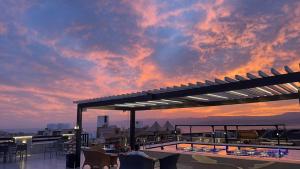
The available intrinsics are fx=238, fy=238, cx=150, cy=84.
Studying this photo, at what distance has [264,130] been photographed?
10609mm

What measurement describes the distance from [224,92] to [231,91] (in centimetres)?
31

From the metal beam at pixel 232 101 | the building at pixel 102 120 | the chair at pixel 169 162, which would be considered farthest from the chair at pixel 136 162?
the building at pixel 102 120

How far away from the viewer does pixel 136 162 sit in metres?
6.18

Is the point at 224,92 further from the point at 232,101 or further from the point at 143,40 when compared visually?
the point at 143,40

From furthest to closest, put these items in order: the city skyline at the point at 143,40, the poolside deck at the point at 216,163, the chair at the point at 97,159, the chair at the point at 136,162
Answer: the city skyline at the point at 143,40 < the chair at the point at 97,159 < the chair at the point at 136,162 < the poolside deck at the point at 216,163

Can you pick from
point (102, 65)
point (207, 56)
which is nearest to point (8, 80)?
point (102, 65)

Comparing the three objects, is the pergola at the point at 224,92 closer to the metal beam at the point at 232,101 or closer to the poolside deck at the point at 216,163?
the metal beam at the point at 232,101

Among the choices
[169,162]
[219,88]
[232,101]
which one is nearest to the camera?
[219,88]

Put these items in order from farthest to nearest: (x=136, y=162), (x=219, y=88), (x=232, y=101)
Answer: (x=232, y=101), (x=136, y=162), (x=219, y=88)

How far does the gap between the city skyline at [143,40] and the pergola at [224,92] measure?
91.0 inches

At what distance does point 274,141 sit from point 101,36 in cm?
838

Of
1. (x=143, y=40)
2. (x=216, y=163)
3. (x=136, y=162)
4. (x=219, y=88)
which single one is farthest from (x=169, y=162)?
(x=143, y=40)

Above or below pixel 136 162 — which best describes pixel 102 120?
above

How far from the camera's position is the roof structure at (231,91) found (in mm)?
4695
